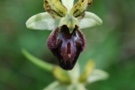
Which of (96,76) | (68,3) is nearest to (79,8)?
(68,3)

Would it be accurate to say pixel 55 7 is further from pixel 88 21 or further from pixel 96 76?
pixel 96 76

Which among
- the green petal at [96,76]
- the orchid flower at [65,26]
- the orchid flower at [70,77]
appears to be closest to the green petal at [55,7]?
the orchid flower at [65,26]

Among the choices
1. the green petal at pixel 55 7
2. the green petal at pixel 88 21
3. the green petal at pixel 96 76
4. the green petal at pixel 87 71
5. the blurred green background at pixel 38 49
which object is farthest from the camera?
the blurred green background at pixel 38 49

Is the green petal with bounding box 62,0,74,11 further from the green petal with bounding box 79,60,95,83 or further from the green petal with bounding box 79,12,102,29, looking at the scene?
the green petal with bounding box 79,60,95,83

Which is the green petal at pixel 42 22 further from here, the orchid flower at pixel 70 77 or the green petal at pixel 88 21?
the orchid flower at pixel 70 77

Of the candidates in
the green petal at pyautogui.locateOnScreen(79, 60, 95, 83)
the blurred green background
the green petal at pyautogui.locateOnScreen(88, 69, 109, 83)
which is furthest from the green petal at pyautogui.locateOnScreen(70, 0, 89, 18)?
the blurred green background

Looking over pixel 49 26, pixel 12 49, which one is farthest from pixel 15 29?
pixel 49 26

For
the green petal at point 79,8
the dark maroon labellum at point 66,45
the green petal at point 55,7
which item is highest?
the green petal at point 55,7
